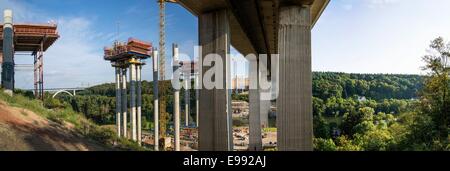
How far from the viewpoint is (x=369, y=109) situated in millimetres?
90062

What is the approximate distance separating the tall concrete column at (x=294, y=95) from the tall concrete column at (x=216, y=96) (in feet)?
15.9

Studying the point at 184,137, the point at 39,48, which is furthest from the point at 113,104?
the point at 39,48

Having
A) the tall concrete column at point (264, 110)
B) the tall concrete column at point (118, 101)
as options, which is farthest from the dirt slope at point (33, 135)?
the tall concrete column at point (264, 110)

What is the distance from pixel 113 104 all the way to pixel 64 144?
104 m

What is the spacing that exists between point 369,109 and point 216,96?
74189 mm

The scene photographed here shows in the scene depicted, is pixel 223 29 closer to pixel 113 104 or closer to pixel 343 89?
pixel 113 104

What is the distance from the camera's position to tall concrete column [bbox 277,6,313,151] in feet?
66.2

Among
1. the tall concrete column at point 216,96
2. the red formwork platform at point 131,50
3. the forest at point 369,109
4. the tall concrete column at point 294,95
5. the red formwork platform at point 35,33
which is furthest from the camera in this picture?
the red formwork platform at point 131,50

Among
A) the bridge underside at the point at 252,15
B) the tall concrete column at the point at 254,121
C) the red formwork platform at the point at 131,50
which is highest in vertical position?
the red formwork platform at the point at 131,50

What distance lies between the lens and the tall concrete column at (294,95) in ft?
66.2

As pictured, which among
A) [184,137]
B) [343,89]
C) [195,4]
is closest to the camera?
[195,4]

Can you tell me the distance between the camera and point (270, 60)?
6122cm

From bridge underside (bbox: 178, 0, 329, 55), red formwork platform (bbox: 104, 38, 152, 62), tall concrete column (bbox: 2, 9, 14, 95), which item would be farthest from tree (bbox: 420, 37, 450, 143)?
red formwork platform (bbox: 104, 38, 152, 62)

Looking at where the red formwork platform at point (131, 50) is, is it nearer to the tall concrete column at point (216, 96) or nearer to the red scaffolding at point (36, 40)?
the red scaffolding at point (36, 40)
